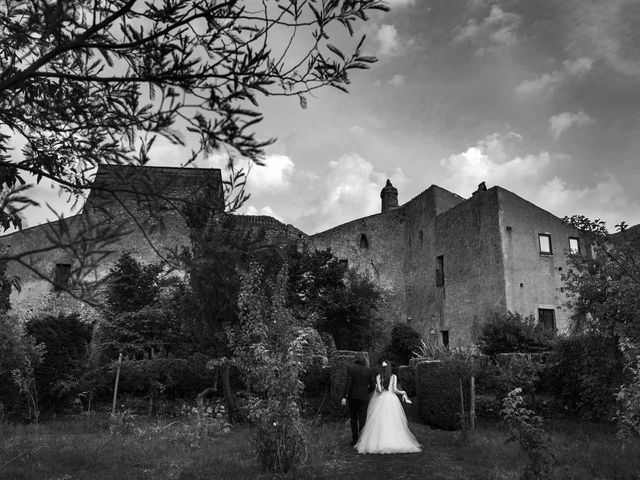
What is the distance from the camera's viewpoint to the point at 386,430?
911 cm

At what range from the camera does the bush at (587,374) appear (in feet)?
35.9

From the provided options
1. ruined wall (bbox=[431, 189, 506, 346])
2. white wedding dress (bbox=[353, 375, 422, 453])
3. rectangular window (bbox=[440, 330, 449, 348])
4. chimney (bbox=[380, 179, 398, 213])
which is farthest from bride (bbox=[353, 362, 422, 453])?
chimney (bbox=[380, 179, 398, 213])

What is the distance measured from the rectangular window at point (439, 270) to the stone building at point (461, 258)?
0.05 metres

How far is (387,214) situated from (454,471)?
2456cm

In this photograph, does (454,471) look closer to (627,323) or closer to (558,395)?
(627,323)

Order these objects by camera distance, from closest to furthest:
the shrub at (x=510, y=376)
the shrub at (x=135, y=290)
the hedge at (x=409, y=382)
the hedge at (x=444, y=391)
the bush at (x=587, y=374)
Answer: the bush at (x=587, y=374)
the hedge at (x=444, y=391)
the shrub at (x=510, y=376)
the hedge at (x=409, y=382)
the shrub at (x=135, y=290)

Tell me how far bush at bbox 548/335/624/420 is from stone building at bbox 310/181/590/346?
19.1 ft

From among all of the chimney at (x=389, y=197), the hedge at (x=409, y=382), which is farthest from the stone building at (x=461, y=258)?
the hedge at (x=409, y=382)

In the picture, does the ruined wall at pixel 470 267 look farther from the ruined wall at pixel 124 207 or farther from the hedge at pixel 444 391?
the ruined wall at pixel 124 207

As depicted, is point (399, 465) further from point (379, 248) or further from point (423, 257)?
point (379, 248)

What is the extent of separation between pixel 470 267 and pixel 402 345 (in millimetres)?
5862

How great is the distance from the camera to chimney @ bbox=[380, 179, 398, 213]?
33.1 m

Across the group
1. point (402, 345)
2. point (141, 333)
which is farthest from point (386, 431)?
point (402, 345)

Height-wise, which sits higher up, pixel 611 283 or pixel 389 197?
pixel 389 197
